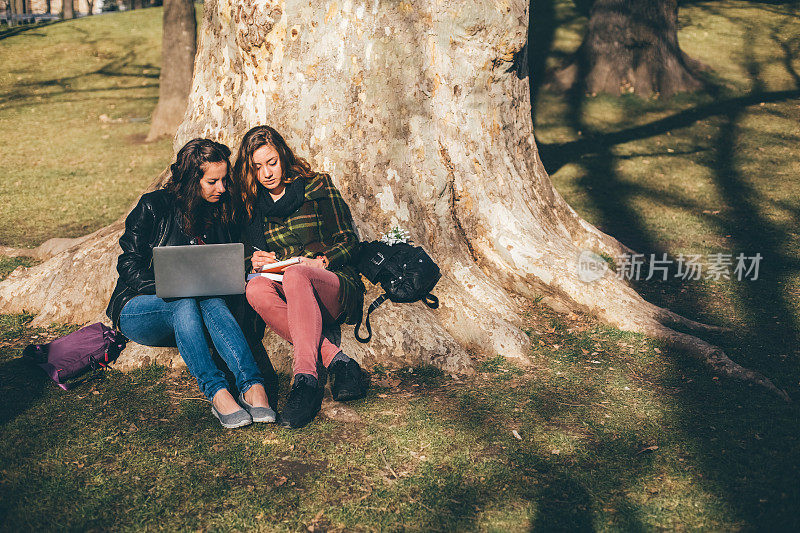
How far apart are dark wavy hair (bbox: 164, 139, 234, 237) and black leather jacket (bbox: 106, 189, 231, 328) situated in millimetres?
61

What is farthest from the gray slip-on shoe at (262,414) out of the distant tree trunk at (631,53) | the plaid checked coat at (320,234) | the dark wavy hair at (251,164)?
the distant tree trunk at (631,53)

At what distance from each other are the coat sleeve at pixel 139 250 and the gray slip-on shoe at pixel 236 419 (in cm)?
98

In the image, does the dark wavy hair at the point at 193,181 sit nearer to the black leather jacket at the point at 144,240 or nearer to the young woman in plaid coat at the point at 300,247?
the black leather jacket at the point at 144,240

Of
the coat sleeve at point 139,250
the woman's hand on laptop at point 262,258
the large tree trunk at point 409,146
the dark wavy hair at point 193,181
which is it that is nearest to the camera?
the coat sleeve at point 139,250

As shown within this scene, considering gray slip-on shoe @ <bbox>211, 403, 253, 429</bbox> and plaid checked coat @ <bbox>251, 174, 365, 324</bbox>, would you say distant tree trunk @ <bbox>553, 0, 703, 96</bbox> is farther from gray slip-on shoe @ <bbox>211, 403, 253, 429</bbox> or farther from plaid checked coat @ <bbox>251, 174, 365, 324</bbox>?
gray slip-on shoe @ <bbox>211, 403, 253, 429</bbox>

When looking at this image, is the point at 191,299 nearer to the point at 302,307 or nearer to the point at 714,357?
the point at 302,307

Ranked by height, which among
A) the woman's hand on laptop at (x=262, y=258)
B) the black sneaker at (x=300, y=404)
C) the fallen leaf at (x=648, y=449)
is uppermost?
the woman's hand on laptop at (x=262, y=258)

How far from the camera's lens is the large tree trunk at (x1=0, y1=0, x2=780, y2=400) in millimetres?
4914

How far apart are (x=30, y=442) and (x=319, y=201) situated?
89.0 inches

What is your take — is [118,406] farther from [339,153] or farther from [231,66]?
[231,66]

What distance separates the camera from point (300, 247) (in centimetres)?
468

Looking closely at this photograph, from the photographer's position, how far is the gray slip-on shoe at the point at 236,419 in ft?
12.4

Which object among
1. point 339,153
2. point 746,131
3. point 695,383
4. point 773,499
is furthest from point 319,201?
point 746,131

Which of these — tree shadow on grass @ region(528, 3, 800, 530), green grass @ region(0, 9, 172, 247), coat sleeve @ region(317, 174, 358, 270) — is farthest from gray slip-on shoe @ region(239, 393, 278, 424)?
green grass @ region(0, 9, 172, 247)
